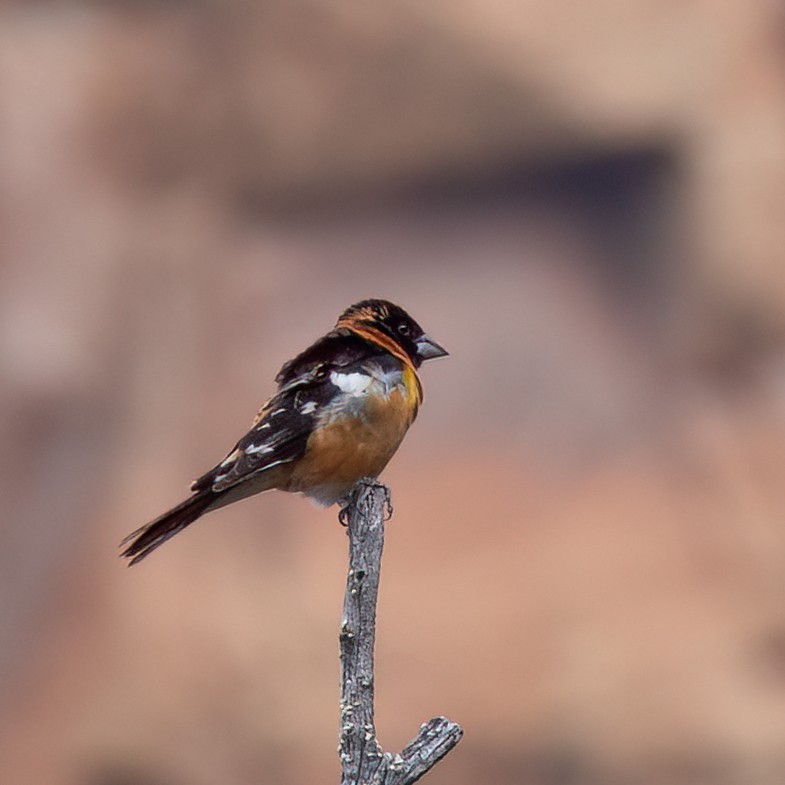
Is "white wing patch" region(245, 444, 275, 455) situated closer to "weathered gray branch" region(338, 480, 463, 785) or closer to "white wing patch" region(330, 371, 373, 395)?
"white wing patch" region(330, 371, 373, 395)

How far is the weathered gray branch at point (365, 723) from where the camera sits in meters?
4.01

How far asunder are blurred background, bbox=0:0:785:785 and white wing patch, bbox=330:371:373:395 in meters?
6.23

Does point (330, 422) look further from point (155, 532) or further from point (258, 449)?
point (155, 532)

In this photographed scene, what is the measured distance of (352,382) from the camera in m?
5.59

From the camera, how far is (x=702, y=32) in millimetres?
12172

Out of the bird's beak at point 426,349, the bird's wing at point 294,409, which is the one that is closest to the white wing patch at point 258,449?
the bird's wing at point 294,409

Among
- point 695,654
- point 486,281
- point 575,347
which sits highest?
point 486,281

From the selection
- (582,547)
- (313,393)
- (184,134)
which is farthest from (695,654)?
(313,393)

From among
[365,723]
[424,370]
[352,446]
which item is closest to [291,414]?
[352,446]

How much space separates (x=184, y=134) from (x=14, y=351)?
210 centimetres

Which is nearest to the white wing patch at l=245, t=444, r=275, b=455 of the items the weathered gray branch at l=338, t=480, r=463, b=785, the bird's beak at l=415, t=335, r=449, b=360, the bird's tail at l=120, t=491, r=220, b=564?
the bird's tail at l=120, t=491, r=220, b=564

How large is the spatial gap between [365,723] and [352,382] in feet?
5.81

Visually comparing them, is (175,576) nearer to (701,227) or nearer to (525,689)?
(525,689)

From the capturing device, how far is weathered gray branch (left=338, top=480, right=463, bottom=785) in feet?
13.2
